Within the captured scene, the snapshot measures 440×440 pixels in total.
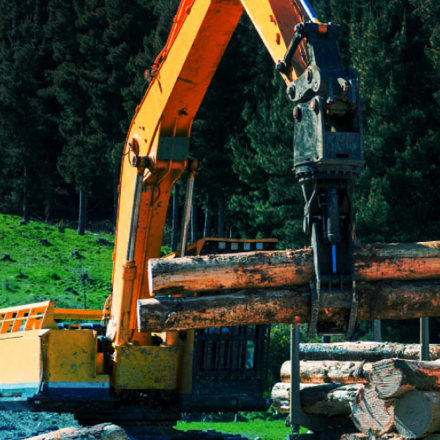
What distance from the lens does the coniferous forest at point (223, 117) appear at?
25.6 m

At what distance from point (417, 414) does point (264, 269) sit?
165cm

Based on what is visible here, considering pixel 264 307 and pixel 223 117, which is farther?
pixel 223 117

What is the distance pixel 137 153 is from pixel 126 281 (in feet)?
5.49

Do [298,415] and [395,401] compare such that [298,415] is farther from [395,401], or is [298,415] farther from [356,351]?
[395,401]

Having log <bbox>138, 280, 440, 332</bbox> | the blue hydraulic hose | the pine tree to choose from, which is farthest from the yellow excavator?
the pine tree

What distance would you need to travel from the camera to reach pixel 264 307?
6.92m

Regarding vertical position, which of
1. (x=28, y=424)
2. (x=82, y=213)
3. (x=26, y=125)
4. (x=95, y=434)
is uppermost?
(x=26, y=125)

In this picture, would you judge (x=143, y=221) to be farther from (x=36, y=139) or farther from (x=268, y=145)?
(x=36, y=139)

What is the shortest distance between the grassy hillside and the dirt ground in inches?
523

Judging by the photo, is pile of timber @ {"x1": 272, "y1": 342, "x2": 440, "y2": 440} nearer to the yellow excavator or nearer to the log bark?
the log bark

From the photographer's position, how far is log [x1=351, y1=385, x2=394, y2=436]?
692 cm

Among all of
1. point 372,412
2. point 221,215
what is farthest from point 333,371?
point 221,215

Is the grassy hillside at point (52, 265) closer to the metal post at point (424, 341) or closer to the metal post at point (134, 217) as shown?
the metal post at point (134, 217)

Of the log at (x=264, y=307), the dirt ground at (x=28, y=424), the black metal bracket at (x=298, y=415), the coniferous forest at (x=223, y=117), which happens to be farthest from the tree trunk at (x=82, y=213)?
the log at (x=264, y=307)
